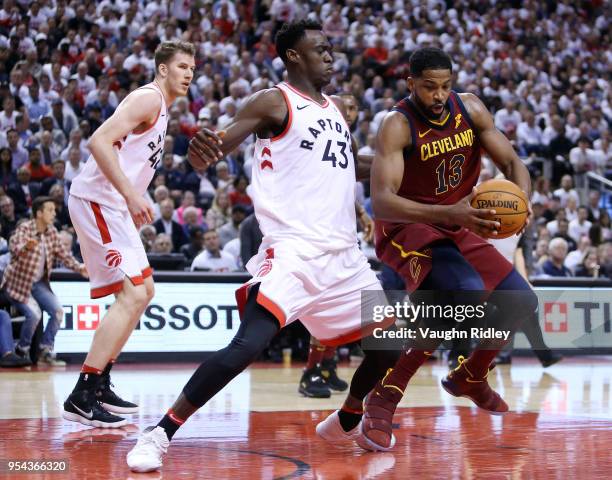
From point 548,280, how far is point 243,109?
745 centimetres

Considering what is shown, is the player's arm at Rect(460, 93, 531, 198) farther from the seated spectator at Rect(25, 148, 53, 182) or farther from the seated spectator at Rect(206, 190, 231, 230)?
the seated spectator at Rect(25, 148, 53, 182)

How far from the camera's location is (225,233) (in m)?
12.5

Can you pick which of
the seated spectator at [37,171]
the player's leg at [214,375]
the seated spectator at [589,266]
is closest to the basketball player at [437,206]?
the player's leg at [214,375]

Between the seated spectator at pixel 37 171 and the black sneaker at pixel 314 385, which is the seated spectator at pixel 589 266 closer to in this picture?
the black sneaker at pixel 314 385

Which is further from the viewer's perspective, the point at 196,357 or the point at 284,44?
the point at 196,357

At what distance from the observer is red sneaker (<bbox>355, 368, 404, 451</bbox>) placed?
4.66 metres

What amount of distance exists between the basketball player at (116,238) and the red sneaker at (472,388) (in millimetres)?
1797

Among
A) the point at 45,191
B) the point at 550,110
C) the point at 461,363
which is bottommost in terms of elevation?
the point at 461,363

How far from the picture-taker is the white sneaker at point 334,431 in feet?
16.0

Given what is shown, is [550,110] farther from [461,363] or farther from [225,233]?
[461,363]

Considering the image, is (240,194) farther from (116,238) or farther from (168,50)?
(116,238)

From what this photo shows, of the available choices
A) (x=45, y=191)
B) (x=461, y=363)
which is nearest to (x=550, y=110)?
(x=45, y=191)

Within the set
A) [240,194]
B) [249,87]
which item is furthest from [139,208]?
[249,87]

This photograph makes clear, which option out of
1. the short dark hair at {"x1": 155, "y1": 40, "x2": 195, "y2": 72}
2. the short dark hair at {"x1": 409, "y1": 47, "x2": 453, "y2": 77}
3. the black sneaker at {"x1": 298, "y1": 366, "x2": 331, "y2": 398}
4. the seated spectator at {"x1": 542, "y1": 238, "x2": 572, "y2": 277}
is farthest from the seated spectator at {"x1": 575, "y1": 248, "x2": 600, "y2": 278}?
the short dark hair at {"x1": 409, "y1": 47, "x2": 453, "y2": 77}
